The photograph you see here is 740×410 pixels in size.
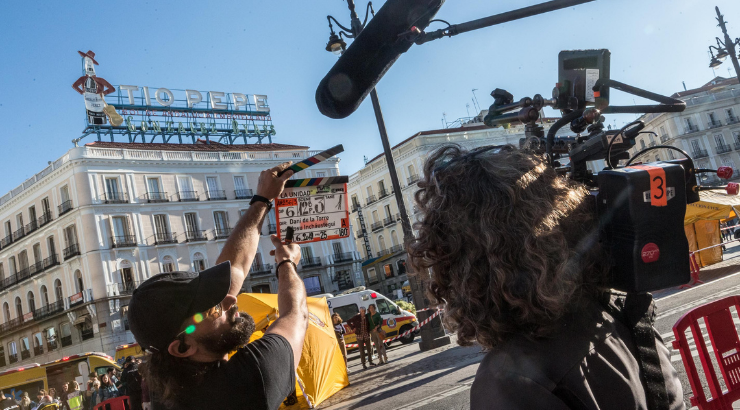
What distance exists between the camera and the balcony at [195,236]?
128 ft

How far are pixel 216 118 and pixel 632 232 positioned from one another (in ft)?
151

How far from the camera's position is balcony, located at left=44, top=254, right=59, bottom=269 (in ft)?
122

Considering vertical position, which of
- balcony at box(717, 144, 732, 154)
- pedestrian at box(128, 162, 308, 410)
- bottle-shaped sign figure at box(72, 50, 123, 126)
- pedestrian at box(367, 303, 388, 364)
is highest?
bottle-shaped sign figure at box(72, 50, 123, 126)

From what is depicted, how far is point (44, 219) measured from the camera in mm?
38094

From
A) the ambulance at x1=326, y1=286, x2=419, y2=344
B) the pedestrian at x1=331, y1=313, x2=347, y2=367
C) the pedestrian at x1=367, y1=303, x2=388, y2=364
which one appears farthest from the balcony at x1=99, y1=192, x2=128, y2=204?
the pedestrian at x1=367, y1=303, x2=388, y2=364

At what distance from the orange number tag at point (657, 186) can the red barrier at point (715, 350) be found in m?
2.14

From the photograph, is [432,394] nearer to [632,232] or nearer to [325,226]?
[325,226]

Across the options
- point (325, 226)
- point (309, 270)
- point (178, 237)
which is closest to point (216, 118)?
point (178, 237)

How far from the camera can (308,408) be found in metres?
9.02

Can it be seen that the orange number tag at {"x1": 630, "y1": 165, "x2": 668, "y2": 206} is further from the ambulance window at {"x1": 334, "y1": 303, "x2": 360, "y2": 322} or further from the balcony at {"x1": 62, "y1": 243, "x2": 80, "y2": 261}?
the balcony at {"x1": 62, "y1": 243, "x2": 80, "y2": 261}

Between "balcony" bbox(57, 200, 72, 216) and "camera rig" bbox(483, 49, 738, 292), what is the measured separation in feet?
130

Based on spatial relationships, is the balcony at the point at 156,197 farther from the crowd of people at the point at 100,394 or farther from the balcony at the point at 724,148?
the balcony at the point at 724,148

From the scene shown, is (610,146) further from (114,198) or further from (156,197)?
(156,197)

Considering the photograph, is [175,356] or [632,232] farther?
[175,356]
